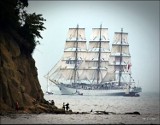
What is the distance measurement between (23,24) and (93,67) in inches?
5163

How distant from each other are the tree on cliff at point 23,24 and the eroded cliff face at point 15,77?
1.28 meters

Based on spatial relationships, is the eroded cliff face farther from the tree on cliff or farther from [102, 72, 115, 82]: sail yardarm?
[102, 72, 115, 82]: sail yardarm

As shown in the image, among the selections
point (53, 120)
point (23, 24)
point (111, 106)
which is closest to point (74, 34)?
point (111, 106)

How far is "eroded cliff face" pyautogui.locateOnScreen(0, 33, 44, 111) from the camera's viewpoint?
44822mm

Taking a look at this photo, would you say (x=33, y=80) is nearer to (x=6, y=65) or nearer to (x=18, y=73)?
(x=18, y=73)

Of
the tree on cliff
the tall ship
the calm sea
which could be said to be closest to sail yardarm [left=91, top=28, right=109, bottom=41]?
the tall ship

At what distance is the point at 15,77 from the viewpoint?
160 ft

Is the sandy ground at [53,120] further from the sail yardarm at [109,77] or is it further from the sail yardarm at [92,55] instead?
the sail yardarm at [92,55]

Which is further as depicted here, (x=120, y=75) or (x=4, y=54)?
(x=120, y=75)

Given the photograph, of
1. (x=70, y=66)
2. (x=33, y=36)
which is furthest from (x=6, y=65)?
(x=70, y=66)

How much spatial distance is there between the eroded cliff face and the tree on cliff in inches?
50.3

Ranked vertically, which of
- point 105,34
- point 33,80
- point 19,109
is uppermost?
point 105,34

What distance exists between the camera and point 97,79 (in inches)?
7407

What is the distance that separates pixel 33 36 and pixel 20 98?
48.8 ft
